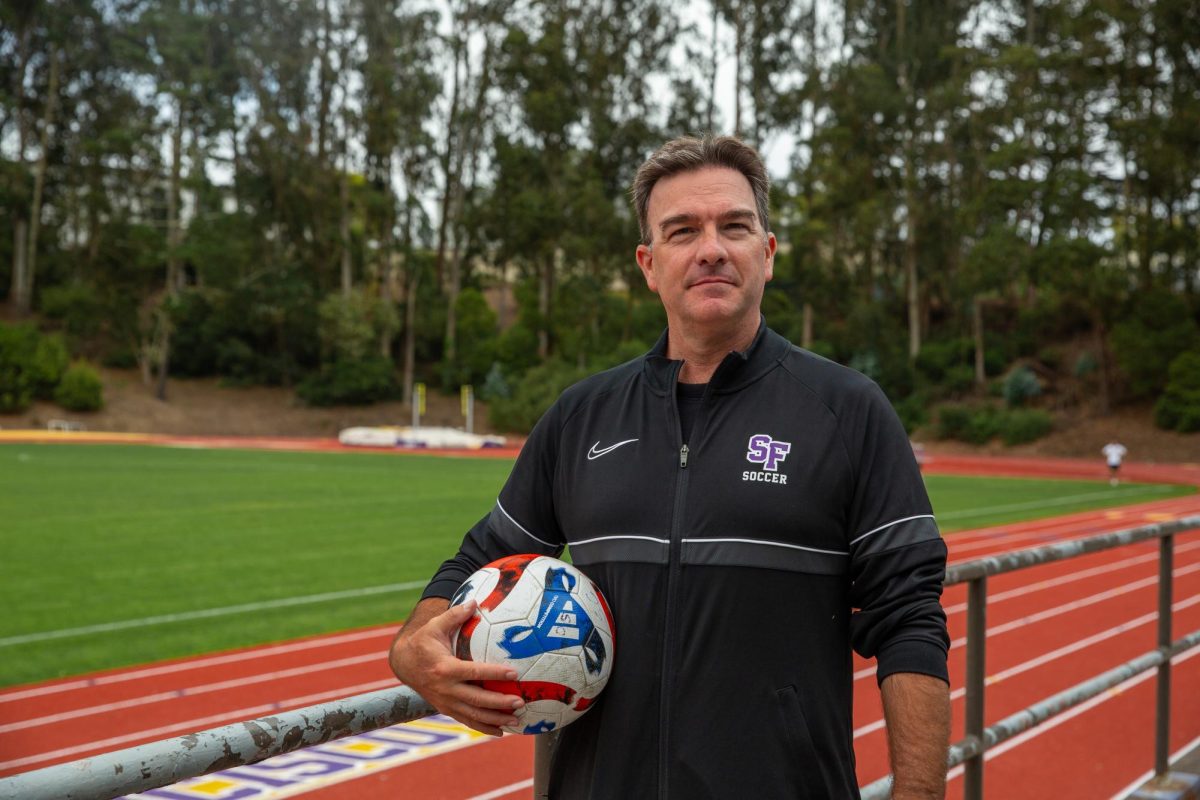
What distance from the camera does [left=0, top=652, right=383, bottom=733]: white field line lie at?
6.97 m

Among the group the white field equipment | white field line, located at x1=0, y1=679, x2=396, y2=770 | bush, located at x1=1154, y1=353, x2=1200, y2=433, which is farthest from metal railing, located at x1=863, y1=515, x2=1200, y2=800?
the white field equipment

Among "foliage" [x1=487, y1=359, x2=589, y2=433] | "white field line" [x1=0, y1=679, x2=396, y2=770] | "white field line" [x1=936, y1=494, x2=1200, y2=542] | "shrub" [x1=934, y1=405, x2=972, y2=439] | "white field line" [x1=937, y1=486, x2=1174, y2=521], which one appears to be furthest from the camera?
"foliage" [x1=487, y1=359, x2=589, y2=433]

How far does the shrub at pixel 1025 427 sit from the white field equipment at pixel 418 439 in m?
17.8

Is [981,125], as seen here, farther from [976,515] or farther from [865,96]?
[976,515]

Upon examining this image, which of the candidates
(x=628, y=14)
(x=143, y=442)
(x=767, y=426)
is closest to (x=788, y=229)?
(x=628, y=14)

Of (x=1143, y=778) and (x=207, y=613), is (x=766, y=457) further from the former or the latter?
(x=207, y=613)

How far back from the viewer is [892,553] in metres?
2.14

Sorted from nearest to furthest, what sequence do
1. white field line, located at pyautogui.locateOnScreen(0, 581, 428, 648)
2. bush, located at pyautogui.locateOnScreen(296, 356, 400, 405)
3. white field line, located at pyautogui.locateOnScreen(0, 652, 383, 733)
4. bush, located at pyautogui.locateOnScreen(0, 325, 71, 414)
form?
white field line, located at pyautogui.locateOnScreen(0, 652, 383, 733)
white field line, located at pyautogui.locateOnScreen(0, 581, 428, 648)
bush, located at pyautogui.locateOnScreen(0, 325, 71, 414)
bush, located at pyautogui.locateOnScreen(296, 356, 400, 405)

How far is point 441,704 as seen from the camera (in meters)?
2.06

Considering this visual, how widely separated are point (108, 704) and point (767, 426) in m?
6.39

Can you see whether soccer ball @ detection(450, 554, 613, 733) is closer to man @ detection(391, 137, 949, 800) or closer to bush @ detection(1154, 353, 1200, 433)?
man @ detection(391, 137, 949, 800)

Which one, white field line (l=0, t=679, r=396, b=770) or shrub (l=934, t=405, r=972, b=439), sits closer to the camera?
white field line (l=0, t=679, r=396, b=770)

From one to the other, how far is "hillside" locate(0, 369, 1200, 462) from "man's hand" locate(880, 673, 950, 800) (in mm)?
39876

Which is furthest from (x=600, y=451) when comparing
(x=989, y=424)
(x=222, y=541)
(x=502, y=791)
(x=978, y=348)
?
(x=978, y=348)
